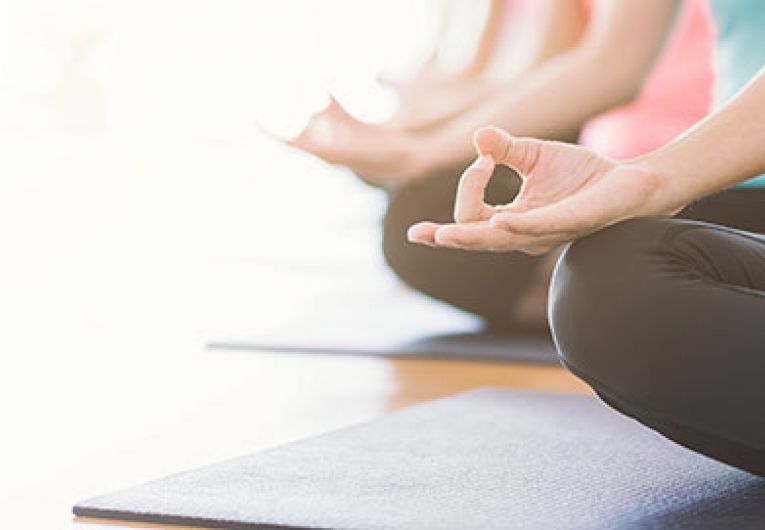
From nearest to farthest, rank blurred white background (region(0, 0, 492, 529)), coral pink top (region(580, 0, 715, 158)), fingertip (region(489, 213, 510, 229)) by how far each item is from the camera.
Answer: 1. fingertip (region(489, 213, 510, 229))
2. blurred white background (region(0, 0, 492, 529))
3. coral pink top (region(580, 0, 715, 158))

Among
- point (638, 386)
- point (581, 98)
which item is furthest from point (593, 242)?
point (581, 98)

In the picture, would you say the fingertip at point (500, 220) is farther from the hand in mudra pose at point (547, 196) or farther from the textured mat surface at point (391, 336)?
the textured mat surface at point (391, 336)

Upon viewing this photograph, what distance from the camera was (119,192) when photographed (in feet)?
13.2

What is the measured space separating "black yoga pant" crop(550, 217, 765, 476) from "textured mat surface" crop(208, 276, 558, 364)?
92 cm

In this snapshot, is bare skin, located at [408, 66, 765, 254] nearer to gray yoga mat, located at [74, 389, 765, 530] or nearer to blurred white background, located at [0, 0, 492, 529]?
gray yoga mat, located at [74, 389, 765, 530]

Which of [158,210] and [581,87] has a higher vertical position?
[581,87]

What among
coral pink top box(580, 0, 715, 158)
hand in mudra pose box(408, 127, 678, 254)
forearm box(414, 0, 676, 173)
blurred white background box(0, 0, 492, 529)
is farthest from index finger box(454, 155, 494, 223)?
coral pink top box(580, 0, 715, 158)

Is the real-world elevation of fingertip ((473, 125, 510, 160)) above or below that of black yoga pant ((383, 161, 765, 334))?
above

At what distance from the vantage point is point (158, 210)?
385 cm

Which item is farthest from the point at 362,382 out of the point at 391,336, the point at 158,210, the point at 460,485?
the point at 158,210

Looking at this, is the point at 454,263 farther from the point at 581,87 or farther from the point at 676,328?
the point at 676,328

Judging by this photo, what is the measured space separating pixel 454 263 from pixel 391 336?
0.15 metres

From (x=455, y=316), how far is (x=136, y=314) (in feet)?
1.71

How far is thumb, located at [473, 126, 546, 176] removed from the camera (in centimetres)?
90
